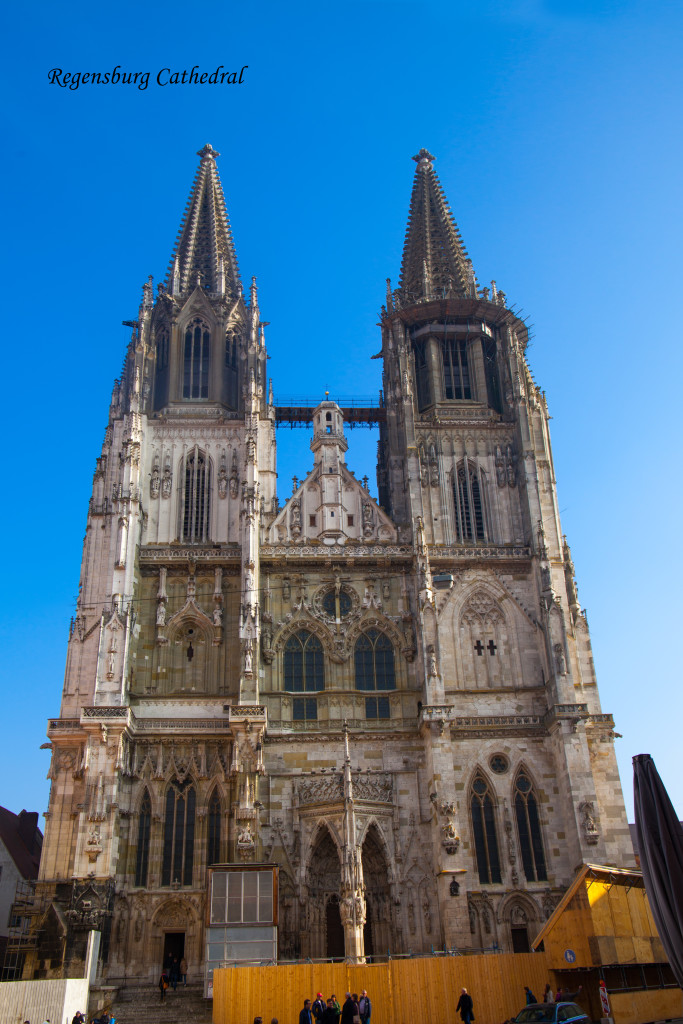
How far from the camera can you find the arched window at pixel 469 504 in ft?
139

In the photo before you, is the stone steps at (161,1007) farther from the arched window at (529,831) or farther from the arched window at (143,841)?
the arched window at (529,831)

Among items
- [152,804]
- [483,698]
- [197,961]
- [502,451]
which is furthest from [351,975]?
[502,451]

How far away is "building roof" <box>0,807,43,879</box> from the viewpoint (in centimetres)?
4919

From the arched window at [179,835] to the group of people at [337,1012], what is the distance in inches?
526

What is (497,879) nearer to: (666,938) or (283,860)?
(283,860)

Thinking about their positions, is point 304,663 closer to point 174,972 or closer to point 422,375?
point 174,972

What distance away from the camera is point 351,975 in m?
23.9

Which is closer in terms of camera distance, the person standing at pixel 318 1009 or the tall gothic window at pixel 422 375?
the person standing at pixel 318 1009

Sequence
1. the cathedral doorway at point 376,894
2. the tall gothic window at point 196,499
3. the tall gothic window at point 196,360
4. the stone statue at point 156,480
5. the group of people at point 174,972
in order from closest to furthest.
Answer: the group of people at point 174,972
the cathedral doorway at point 376,894
the tall gothic window at point 196,499
the stone statue at point 156,480
the tall gothic window at point 196,360

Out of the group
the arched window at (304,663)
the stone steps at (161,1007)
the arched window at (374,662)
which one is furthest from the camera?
the arched window at (374,662)

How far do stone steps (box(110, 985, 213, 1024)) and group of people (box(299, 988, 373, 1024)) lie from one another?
777cm

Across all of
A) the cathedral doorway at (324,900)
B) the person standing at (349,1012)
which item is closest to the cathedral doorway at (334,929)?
the cathedral doorway at (324,900)

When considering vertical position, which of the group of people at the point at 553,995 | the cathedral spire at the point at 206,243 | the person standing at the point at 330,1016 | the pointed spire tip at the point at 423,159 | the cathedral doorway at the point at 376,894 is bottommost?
the person standing at the point at 330,1016

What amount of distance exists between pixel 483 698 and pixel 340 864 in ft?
30.6
